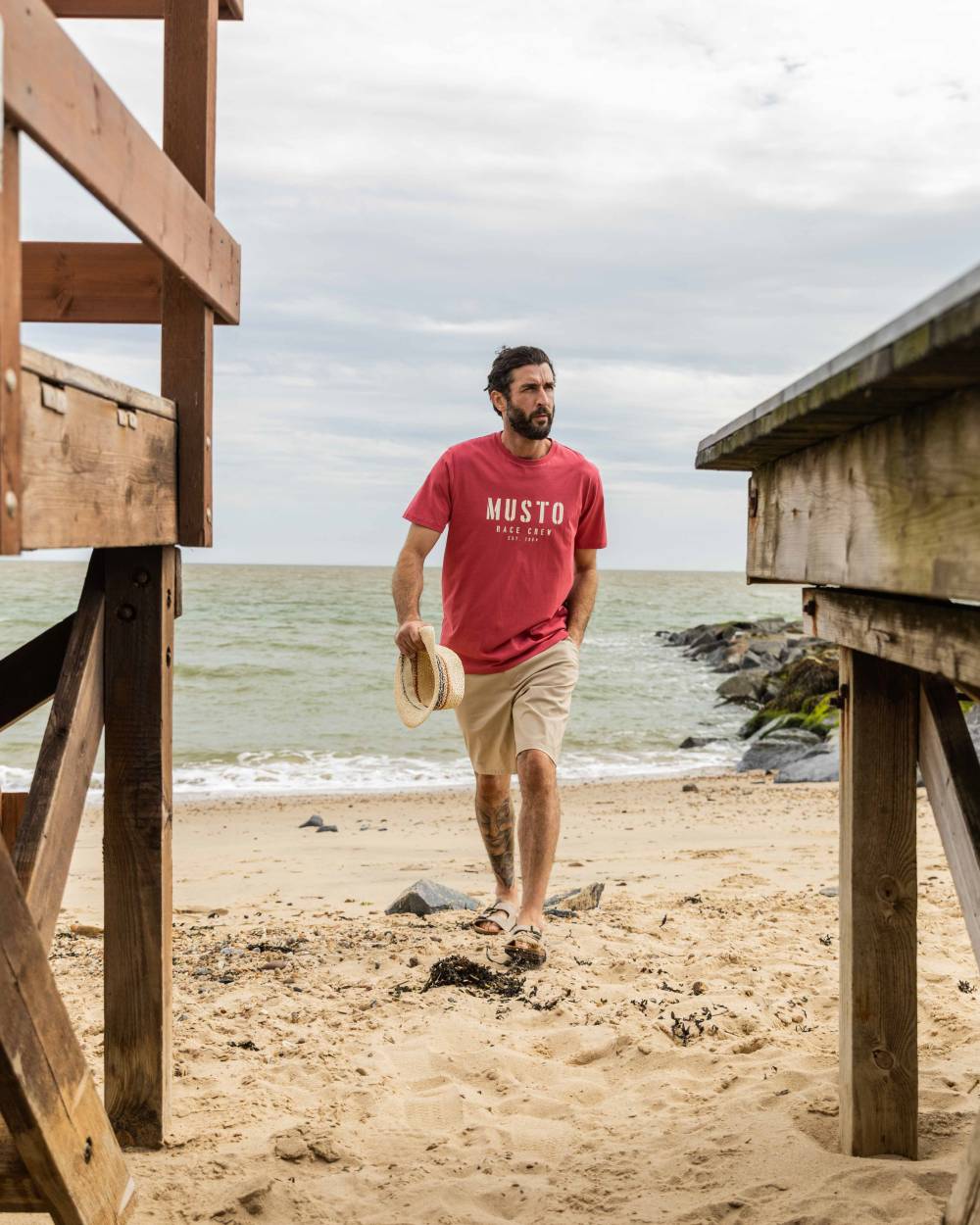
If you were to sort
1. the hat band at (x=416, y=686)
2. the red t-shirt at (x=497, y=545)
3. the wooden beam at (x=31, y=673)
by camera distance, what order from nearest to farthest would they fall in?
the wooden beam at (x=31, y=673) < the hat band at (x=416, y=686) < the red t-shirt at (x=497, y=545)

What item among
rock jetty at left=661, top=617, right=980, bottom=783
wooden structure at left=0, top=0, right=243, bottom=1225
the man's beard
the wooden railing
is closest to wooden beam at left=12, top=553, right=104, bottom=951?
wooden structure at left=0, top=0, right=243, bottom=1225

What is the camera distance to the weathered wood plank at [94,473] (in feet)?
7.37

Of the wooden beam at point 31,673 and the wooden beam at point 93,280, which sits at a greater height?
the wooden beam at point 93,280

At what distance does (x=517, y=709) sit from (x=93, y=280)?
273cm

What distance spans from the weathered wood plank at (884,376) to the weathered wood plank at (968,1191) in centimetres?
127

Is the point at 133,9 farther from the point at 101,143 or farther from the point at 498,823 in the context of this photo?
the point at 498,823

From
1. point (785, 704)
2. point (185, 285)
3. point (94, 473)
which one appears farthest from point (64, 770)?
point (785, 704)

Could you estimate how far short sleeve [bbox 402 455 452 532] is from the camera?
18.0 feet

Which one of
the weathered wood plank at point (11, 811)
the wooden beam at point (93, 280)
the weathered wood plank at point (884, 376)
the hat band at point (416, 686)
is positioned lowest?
the weathered wood plank at point (11, 811)

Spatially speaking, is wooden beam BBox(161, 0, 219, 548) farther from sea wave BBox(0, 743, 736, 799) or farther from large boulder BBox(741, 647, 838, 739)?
large boulder BBox(741, 647, 838, 739)

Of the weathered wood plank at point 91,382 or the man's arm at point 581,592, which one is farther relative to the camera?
the man's arm at point 581,592

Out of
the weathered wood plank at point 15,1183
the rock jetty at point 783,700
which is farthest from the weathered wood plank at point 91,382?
the rock jetty at point 783,700

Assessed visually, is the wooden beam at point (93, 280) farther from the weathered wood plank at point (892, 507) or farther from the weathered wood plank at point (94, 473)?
the weathered wood plank at point (892, 507)

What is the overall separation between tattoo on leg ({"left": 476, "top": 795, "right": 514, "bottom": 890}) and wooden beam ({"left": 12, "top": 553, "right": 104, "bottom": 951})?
108 inches
